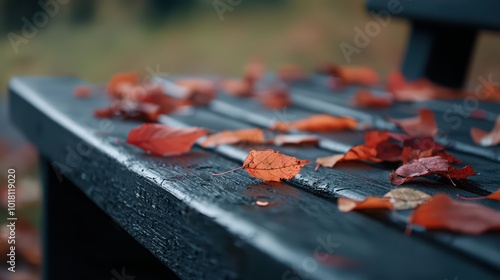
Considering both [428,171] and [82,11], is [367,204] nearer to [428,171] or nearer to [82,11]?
[428,171]

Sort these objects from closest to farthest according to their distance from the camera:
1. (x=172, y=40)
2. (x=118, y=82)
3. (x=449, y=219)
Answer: (x=449, y=219)
(x=118, y=82)
(x=172, y=40)

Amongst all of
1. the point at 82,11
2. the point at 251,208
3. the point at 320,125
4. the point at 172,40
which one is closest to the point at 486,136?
the point at 320,125

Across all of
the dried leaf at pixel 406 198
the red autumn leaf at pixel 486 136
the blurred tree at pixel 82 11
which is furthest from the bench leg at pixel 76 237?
the blurred tree at pixel 82 11

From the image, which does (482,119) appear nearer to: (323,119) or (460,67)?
(323,119)

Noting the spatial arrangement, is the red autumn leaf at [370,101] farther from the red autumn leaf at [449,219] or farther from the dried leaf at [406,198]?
the red autumn leaf at [449,219]

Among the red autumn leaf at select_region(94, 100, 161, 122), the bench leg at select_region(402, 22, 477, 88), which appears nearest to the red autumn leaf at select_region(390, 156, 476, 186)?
the red autumn leaf at select_region(94, 100, 161, 122)

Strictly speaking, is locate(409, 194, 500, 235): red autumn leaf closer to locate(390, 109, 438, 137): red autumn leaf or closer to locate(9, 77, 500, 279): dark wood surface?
locate(9, 77, 500, 279): dark wood surface

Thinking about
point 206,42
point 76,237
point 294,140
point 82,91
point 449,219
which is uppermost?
point 449,219
